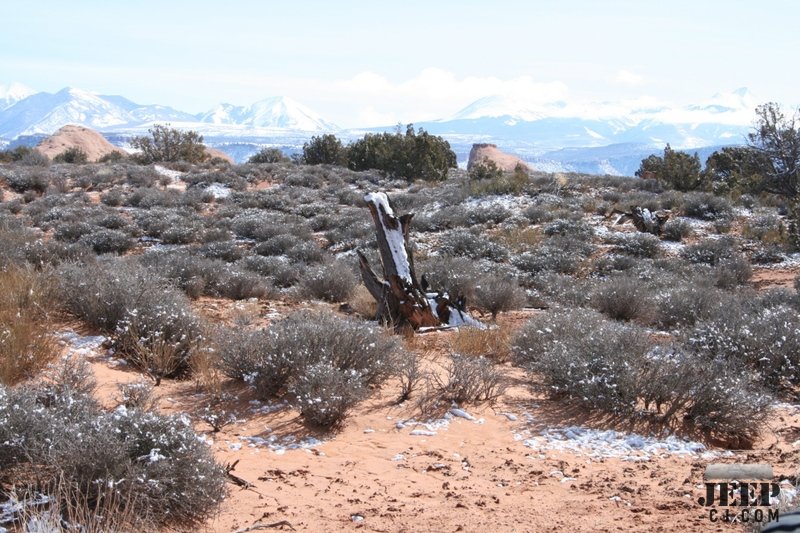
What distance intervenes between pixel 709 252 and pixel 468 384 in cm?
1235

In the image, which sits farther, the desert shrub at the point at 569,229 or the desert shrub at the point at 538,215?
the desert shrub at the point at 538,215

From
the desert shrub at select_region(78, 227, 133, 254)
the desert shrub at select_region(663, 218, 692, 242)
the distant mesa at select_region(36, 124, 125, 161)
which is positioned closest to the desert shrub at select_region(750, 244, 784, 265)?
the desert shrub at select_region(663, 218, 692, 242)

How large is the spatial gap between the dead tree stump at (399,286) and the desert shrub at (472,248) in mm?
6032

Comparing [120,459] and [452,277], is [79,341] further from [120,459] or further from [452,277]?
[452,277]

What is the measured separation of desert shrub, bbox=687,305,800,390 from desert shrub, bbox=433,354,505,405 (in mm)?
2385

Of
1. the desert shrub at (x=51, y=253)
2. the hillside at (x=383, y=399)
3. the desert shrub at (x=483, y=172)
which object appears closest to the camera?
the hillside at (x=383, y=399)

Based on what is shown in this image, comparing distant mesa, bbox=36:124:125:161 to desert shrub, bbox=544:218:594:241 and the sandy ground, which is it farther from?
the sandy ground

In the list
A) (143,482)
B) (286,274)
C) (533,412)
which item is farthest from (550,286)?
(143,482)

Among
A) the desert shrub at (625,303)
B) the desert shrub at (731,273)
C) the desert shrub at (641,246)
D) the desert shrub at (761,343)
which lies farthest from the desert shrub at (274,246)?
the desert shrub at (761,343)

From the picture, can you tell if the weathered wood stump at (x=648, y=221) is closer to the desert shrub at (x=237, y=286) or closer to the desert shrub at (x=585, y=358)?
the desert shrub at (x=237, y=286)

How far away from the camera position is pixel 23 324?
19.8 ft

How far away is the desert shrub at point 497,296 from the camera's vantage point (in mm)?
11109

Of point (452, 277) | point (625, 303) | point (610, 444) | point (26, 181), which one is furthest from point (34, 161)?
point (610, 444)

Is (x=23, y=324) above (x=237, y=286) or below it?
above
